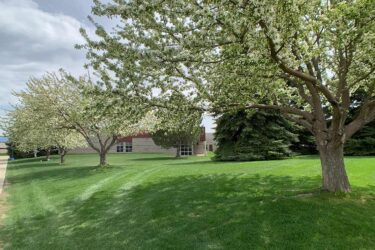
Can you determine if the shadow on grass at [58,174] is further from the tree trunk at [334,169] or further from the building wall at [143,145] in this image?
the building wall at [143,145]

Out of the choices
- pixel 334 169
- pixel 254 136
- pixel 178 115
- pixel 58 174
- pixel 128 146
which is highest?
pixel 128 146

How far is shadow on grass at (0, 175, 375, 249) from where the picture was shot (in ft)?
24.0

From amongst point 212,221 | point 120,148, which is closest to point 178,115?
point 212,221

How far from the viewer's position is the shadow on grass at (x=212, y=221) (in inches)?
288

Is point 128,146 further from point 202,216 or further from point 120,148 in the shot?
point 202,216

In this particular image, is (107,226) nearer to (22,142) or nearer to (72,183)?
(72,183)

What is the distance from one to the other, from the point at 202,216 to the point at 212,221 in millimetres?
533

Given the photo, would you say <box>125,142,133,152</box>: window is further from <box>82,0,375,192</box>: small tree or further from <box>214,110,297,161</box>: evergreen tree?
<box>82,0,375,192</box>: small tree

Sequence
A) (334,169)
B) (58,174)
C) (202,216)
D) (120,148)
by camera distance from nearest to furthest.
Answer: (202,216) → (334,169) → (58,174) → (120,148)

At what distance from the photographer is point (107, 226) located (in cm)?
898

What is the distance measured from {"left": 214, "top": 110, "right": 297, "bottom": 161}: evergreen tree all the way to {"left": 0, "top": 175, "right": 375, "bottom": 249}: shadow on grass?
516 inches

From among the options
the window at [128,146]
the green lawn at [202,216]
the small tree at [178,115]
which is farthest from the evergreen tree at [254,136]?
the window at [128,146]

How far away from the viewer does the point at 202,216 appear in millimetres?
9086

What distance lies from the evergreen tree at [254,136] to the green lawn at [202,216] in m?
10.9
